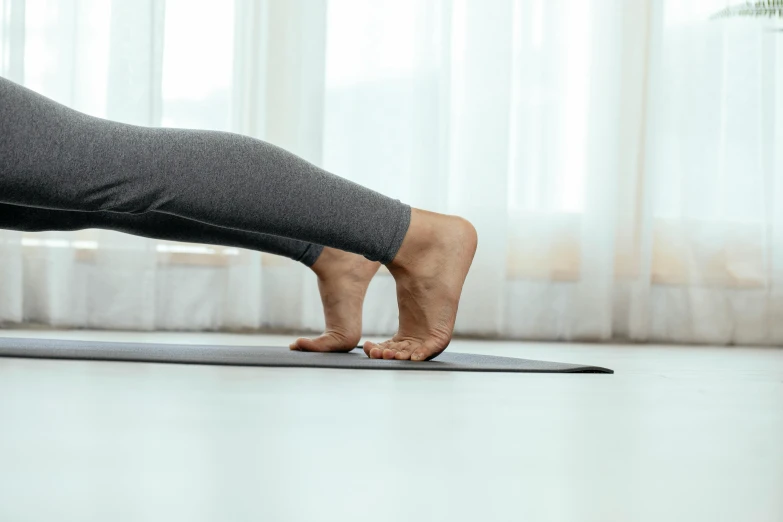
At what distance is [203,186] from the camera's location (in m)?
1.02

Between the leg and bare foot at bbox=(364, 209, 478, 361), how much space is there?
0.58ft

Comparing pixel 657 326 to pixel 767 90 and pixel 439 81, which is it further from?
pixel 439 81

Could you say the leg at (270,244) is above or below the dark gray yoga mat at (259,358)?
above

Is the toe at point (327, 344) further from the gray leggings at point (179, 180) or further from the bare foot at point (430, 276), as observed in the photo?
the gray leggings at point (179, 180)

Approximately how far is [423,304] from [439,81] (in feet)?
4.42

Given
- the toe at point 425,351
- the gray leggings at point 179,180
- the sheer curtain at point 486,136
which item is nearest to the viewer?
the gray leggings at point 179,180

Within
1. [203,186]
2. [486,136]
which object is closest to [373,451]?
[203,186]

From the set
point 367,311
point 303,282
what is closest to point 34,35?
point 303,282

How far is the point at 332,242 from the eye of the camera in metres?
1.12

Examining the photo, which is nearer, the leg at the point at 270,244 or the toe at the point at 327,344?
the leg at the point at 270,244

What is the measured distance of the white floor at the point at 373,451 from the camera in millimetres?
369

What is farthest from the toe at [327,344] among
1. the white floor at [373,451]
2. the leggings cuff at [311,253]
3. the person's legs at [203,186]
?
the white floor at [373,451]

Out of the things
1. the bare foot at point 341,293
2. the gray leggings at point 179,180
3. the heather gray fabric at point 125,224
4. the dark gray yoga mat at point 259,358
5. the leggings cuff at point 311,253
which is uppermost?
the gray leggings at point 179,180

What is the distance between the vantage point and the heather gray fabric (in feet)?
4.09
